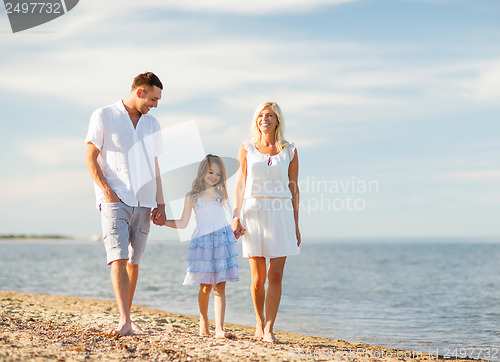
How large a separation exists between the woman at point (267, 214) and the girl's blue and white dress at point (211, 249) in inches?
8.0

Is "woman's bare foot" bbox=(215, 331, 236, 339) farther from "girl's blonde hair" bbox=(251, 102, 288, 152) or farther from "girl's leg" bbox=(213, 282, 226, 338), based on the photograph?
"girl's blonde hair" bbox=(251, 102, 288, 152)

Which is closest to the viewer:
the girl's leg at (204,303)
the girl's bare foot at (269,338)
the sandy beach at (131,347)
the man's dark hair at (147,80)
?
the sandy beach at (131,347)

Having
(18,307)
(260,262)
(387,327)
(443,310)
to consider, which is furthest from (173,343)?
(443,310)

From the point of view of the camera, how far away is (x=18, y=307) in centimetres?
735

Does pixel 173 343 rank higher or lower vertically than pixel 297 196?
lower

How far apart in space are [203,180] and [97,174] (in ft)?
3.79

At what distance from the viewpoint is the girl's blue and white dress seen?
5.04 meters

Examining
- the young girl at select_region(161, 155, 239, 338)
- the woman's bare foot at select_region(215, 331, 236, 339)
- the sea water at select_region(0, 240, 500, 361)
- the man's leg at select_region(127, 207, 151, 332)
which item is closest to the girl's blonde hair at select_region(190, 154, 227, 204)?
the young girl at select_region(161, 155, 239, 338)

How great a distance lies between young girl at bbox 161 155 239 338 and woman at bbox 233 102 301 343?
224mm

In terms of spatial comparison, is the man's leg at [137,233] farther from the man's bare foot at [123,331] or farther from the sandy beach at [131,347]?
the sandy beach at [131,347]

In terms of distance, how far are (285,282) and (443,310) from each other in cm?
633

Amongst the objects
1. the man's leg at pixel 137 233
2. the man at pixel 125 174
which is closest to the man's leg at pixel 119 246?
the man at pixel 125 174

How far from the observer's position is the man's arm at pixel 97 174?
14.7 ft

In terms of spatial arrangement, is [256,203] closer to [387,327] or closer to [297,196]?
[297,196]
